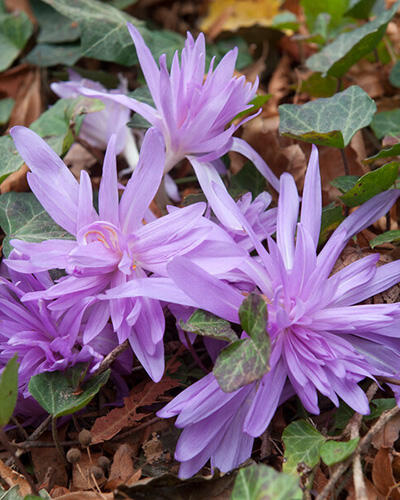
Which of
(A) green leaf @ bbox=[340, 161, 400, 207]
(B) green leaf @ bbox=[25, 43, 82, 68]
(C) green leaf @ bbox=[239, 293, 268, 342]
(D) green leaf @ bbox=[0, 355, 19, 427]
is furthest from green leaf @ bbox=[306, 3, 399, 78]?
(D) green leaf @ bbox=[0, 355, 19, 427]


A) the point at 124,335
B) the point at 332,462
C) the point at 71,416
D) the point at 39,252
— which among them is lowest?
the point at 71,416

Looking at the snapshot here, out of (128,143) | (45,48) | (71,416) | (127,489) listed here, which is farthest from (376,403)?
(45,48)

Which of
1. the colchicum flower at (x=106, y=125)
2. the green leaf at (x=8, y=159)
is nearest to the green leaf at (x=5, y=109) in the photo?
the colchicum flower at (x=106, y=125)

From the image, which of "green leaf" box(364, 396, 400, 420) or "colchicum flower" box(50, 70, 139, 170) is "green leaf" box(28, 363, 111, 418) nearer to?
"green leaf" box(364, 396, 400, 420)

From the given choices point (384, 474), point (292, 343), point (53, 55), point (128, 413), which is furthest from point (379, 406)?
point (53, 55)

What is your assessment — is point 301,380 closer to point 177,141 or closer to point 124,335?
point 124,335

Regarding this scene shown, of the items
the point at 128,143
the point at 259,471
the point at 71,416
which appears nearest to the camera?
the point at 259,471

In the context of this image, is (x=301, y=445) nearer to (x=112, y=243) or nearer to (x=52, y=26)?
(x=112, y=243)
